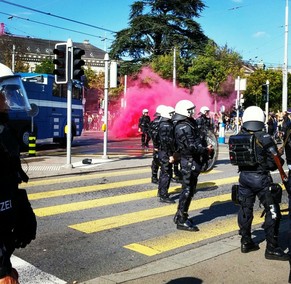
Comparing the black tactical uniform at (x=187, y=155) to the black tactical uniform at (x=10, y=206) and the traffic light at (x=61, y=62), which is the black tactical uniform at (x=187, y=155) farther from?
the traffic light at (x=61, y=62)

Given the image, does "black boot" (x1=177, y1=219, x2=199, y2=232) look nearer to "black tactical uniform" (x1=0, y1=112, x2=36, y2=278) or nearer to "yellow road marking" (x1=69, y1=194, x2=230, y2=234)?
"yellow road marking" (x1=69, y1=194, x2=230, y2=234)

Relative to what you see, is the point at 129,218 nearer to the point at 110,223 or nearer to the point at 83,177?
the point at 110,223

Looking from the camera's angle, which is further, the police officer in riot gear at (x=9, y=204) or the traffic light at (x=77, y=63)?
the traffic light at (x=77, y=63)

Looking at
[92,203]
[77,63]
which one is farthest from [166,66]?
[92,203]

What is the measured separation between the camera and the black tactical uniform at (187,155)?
6.03m

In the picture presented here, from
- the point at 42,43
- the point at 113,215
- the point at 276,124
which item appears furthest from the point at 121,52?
→ the point at 42,43

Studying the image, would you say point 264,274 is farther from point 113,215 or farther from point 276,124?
point 276,124

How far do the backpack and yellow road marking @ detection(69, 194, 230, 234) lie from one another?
7.60ft

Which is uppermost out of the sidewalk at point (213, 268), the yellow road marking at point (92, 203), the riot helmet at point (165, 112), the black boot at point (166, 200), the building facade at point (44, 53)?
the building facade at point (44, 53)

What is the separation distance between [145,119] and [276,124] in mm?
10976

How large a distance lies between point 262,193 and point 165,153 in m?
3.66

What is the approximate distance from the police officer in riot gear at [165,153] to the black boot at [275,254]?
10.9 feet

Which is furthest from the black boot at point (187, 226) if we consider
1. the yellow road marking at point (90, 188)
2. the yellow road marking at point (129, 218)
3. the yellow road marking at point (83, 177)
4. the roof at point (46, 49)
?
the roof at point (46, 49)

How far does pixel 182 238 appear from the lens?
5.80 meters
